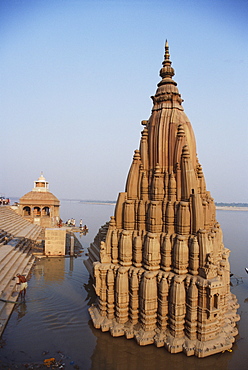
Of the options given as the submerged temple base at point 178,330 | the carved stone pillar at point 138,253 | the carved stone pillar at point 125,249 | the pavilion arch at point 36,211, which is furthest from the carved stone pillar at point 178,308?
the pavilion arch at point 36,211

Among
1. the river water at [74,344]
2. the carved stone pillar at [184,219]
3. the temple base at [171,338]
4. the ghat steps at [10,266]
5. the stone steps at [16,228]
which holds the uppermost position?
the carved stone pillar at [184,219]

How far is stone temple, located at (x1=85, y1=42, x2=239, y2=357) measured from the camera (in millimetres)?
7047

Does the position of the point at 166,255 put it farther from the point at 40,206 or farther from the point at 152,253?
the point at 40,206

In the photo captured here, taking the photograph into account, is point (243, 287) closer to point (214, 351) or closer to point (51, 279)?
point (214, 351)

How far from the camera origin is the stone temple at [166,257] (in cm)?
705

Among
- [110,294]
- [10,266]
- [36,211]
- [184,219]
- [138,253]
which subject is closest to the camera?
[184,219]

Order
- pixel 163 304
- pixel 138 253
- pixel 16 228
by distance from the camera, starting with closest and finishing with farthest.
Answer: pixel 163 304
pixel 138 253
pixel 16 228

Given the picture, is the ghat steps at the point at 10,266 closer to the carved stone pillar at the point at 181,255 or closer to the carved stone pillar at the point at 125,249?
the carved stone pillar at the point at 125,249

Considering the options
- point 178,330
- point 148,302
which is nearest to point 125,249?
point 148,302

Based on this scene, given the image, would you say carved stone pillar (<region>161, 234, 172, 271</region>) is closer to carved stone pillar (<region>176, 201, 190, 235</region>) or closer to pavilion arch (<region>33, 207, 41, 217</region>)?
carved stone pillar (<region>176, 201, 190, 235</region>)

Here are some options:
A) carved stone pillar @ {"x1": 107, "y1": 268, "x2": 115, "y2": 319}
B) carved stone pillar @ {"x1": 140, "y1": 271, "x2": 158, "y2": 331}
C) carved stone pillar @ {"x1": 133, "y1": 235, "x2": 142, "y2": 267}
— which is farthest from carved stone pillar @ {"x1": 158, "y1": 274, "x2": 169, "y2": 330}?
carved stone pillar @ {"x1": 107, "y1": 268, "x2": 115, "y2": 319}

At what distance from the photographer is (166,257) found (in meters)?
7.69

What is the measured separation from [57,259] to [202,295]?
12816 millimetres

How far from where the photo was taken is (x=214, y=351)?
6762mm
